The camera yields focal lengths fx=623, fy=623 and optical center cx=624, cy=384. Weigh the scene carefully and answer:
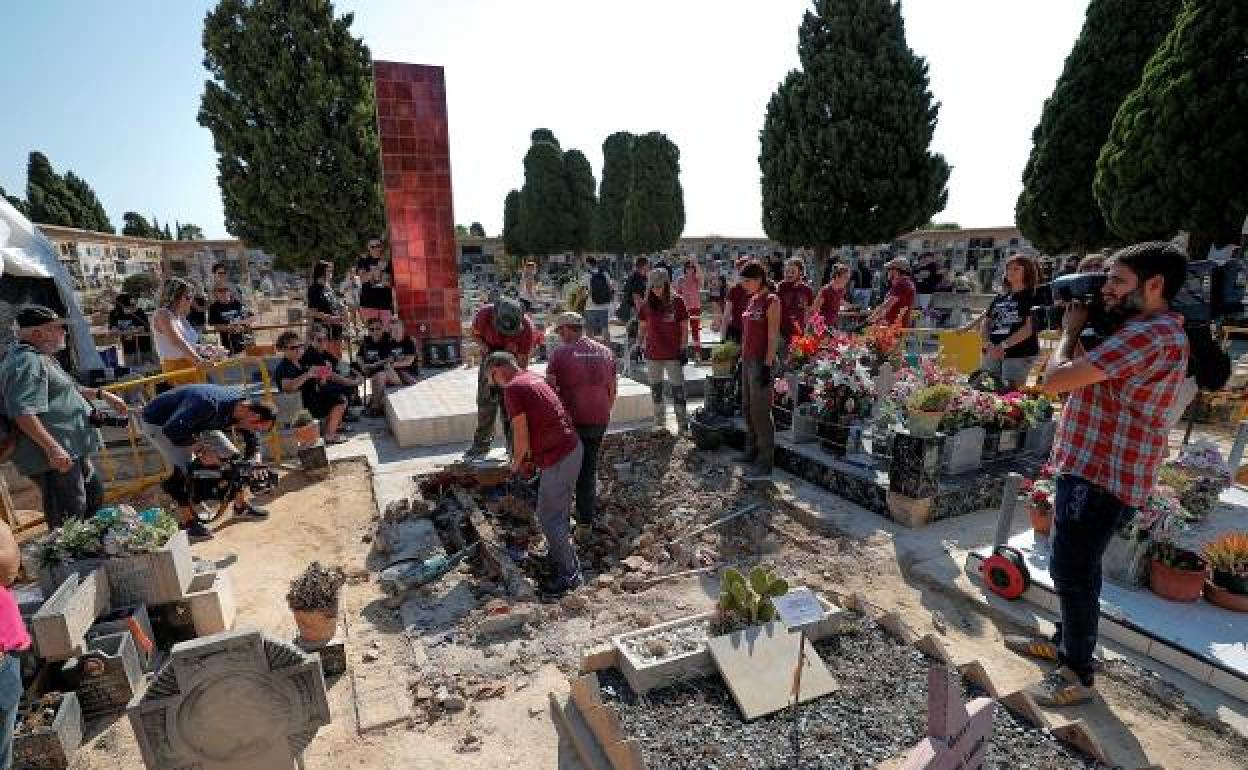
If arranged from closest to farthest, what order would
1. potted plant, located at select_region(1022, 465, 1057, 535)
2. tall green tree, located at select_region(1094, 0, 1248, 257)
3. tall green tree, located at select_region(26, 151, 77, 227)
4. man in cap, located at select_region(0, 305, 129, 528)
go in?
1. man in cap, located at select_region(0, 305, 129, 528)
2. potted plant, located at select_region(1022, 465, 1057, 535)
3. tall green tree, located at select_region(1094, 0, 1248, 257)
4. tall green tree, located at select_region(26, 151, 77, 227)

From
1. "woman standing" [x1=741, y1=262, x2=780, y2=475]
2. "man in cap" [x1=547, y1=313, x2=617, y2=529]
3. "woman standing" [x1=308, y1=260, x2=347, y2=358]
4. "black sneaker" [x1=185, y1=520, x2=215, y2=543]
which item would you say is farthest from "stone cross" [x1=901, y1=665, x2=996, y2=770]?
"woman standing" [x1=308, y1=260, x2=347, y2=358]

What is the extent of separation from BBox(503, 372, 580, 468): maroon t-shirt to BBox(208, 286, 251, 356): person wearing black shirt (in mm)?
7607

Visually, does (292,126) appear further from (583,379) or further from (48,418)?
(583,379)

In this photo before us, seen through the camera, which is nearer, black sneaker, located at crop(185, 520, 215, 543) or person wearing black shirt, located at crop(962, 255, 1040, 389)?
black sneaker, located at crop(185, 520, 215, 543)

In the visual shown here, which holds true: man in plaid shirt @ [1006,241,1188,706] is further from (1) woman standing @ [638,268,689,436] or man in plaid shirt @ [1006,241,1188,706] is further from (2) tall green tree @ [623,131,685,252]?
(2) tall green tree @ [623,131,685,252]

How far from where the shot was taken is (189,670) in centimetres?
242

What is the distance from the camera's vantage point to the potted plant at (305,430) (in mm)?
6730

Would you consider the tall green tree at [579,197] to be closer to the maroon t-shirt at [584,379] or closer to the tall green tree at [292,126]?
the tall green tree at [292,126]

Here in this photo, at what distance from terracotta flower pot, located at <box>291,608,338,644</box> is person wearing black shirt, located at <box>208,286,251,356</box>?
7.71 metres

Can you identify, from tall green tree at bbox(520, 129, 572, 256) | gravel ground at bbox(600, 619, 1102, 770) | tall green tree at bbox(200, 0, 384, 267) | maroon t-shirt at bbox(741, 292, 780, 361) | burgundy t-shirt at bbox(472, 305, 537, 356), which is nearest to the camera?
gravel ground at bbox(600, 619, 1102, 770)

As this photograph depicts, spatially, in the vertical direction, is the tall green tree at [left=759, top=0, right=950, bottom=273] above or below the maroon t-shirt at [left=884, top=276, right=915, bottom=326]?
above

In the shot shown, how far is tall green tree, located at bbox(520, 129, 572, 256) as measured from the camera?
3759 cm

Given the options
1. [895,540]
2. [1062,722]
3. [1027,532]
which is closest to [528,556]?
[895,540]

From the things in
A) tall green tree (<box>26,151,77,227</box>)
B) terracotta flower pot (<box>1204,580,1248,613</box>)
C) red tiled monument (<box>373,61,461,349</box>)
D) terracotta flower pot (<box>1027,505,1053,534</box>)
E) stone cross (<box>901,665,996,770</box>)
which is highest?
tall green tree (<box>26,151,77,227</box>)
